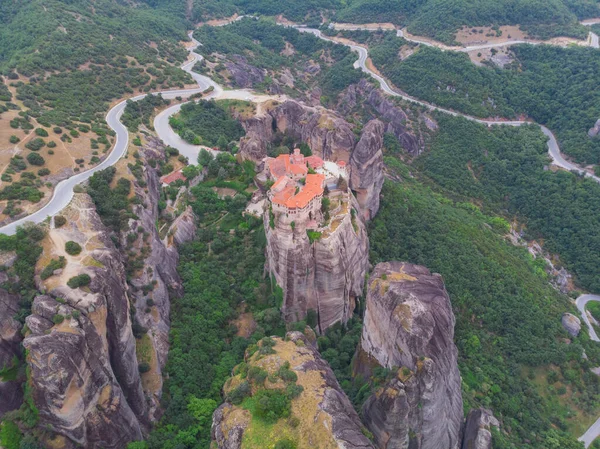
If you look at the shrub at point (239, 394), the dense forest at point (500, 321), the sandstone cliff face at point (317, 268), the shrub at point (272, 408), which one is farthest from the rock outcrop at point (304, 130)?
the shrub at point (272, 408)

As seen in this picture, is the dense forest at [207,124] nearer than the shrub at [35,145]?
No

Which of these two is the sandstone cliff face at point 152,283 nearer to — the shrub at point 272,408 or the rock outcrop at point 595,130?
the shrub at point 272,408

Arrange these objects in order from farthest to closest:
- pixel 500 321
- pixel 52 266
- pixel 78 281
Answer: pixel 500 321
pixel 52 266
pixel 78 281

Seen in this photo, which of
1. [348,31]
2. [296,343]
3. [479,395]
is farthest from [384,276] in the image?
[348,31]

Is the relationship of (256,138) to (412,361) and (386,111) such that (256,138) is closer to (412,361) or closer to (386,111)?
(412,361)

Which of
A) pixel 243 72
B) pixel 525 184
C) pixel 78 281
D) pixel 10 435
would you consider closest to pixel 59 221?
pixel 78 281

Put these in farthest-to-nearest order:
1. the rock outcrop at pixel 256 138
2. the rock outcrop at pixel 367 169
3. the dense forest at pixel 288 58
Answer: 1. the dense forest at pixel 288 58
2. the rock outcrop at pixel 256 138
3. the rock outcrop at pixel 367 169

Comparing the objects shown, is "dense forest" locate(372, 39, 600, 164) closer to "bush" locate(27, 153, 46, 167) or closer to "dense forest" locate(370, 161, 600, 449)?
"dense forest" locate(370, 161, 600, 449)

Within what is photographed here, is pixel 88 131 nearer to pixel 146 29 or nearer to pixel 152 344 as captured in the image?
pixel 152 344
